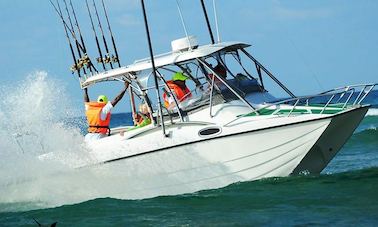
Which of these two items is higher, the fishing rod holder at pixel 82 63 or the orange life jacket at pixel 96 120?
the fishing rod holder at pixel 82 63

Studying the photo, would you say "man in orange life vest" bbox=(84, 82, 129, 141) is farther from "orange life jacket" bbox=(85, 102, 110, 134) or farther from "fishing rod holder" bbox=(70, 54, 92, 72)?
"fishing rod holder" bbox=(70, 54, 92, 72)

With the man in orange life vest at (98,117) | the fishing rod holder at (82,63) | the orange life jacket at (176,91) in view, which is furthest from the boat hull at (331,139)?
the fishing rod holder at (82,63)

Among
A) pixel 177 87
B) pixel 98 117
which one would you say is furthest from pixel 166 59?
pixel 98 117

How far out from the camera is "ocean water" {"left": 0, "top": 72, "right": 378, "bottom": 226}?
32.3 ft

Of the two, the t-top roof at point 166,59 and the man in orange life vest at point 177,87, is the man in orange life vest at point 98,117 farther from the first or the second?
the man in orange life vest at point 177,87

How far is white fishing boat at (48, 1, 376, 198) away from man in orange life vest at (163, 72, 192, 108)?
0.11 metres

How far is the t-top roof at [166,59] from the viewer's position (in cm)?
1194

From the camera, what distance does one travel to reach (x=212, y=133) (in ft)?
37.2

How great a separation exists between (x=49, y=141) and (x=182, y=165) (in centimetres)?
301

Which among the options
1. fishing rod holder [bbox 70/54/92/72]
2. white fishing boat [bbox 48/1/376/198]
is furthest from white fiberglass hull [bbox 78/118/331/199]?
fishing rod holder [bbox 70/54/92/72]

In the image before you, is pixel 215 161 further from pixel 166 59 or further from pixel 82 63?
pixel 82 63

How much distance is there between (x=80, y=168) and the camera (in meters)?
12.2

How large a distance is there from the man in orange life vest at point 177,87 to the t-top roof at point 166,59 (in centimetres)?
40

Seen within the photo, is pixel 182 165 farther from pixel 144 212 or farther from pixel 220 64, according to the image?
pixel 220 64
